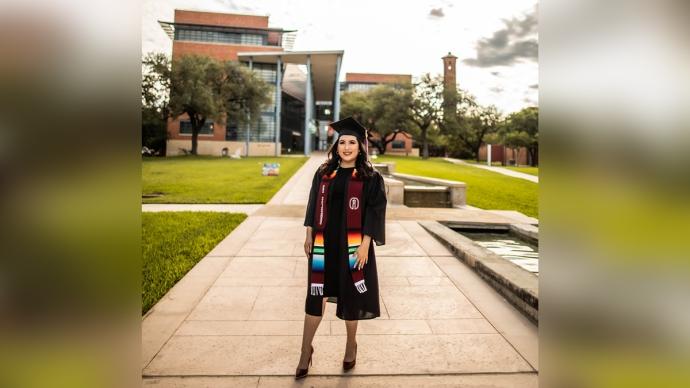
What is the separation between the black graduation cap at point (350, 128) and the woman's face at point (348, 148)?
67 mm

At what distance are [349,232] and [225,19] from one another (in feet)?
197

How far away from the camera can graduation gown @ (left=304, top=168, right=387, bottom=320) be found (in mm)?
3197

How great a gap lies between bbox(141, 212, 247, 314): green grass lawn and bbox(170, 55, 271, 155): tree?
3213cm

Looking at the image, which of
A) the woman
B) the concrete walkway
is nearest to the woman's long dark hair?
the woman

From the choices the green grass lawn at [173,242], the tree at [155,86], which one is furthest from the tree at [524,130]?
the green grass lawn at [173,242]

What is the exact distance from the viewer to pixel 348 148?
3.30 m

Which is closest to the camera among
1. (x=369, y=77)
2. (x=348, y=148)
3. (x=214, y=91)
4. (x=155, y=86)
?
(x=348, y=148)

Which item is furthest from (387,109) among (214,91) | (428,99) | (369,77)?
(369,77)

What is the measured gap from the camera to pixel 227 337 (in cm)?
386

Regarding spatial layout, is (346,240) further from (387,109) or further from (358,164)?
(387,109)

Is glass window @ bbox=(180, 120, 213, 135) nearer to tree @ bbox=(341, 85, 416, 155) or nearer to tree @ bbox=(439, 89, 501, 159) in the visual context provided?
tree @ bbox=(341, 85, 416, 155)

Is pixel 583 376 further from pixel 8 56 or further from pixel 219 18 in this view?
pixel 219 18

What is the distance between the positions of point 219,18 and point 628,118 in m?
61.9

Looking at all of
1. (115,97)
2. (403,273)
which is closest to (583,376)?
(115,97)
